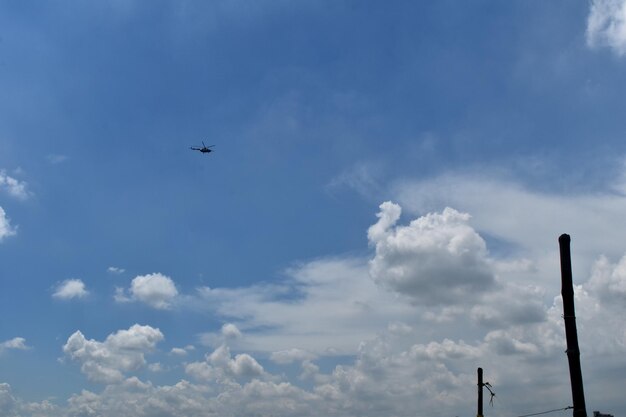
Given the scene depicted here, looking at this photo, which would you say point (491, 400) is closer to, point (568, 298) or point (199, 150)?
point (568, 298)

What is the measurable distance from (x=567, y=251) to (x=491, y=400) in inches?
974

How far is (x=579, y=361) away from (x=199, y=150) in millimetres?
69425

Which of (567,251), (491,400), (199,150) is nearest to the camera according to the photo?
(567,251)

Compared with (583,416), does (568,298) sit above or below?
above

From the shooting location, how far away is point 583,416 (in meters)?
18.1

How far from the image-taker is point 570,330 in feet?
62.4

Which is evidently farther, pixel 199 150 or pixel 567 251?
pixel 199 150

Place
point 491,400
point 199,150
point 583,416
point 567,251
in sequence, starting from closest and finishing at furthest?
point 583,416 → point 567,251 → point 491,400 → point 199,150

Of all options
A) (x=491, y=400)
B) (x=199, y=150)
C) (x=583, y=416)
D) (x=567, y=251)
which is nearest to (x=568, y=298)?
(x=567, y=251)

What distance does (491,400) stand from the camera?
4081 cm

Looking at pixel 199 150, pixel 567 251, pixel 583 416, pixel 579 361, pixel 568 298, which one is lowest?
pixel 583 416

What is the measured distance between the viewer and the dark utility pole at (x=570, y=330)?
18.3 m

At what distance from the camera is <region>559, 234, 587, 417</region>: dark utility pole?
60.1 ft

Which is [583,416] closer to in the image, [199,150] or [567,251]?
[567,251]
